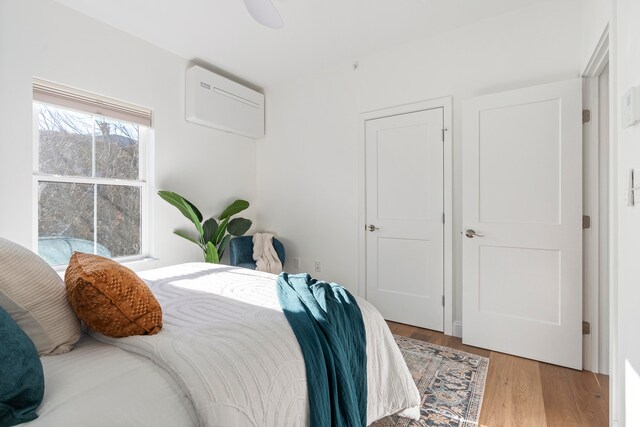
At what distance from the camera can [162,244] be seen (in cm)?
303

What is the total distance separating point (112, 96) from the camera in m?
2.63

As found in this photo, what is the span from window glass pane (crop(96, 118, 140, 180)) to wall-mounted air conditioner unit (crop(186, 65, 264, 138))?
59cm

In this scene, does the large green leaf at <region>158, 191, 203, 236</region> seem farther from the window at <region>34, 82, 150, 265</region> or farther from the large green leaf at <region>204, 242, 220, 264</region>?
the window at <region>34, 82, 150, 265</region>

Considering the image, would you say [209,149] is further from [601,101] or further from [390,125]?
[601,101]

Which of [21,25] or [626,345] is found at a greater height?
[21,25]

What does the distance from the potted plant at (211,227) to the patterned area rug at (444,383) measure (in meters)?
1.98

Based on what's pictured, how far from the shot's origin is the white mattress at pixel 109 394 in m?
0.70

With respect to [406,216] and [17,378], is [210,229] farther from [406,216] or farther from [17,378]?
[17,378]

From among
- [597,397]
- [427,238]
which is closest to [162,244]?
[427,238]

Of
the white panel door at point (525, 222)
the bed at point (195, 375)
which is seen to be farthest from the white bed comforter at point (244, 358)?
the white panel door at point (525, 222)

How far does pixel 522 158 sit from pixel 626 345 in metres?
1.47

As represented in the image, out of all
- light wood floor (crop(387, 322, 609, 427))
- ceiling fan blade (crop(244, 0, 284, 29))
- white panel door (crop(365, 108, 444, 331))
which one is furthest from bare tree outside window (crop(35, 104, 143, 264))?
light wood floor (crop(387, 322, 609, 427))

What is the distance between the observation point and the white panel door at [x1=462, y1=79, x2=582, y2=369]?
2.15 meters

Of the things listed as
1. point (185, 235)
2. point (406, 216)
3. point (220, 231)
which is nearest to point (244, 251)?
point (220, 231)
